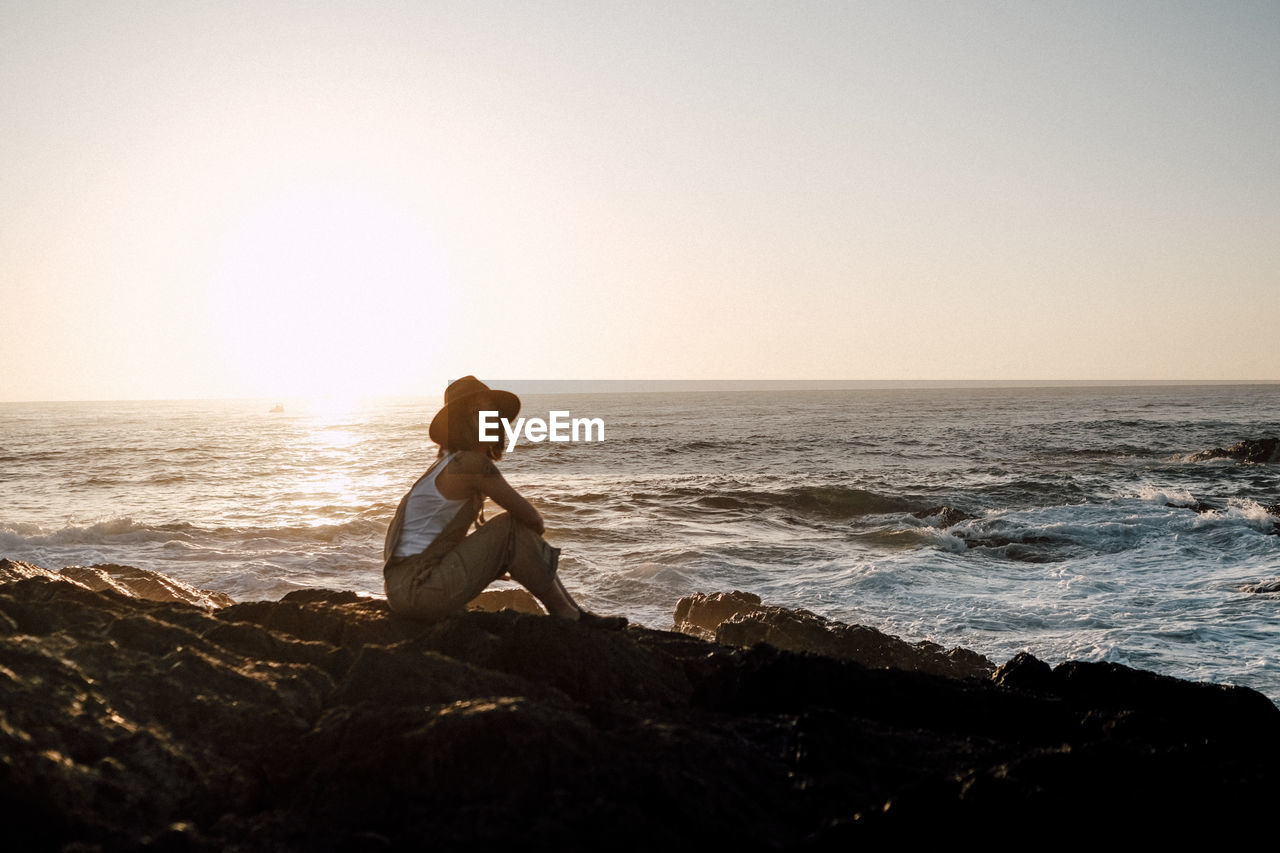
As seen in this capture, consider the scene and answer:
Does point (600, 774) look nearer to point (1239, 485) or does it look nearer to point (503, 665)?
point (503, 665)

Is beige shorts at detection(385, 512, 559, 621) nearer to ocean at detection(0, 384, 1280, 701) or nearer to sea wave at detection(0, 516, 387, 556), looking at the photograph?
ocean at detection(0, 384, 1280, 701)

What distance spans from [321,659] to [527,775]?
1.92m

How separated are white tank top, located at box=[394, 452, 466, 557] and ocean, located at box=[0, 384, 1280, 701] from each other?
474 centimetres

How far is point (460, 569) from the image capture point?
4926 mm

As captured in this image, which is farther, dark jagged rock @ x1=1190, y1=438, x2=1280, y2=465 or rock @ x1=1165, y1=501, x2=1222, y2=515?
dark jagged rock @ x1=1190, y1=438, x2=1280, y2=465

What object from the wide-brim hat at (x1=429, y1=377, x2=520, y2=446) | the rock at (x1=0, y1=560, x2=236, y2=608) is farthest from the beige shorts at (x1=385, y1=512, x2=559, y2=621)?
the rock at (x1=0, y1=560, x2=236, y2=608)

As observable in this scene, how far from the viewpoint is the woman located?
495 cm

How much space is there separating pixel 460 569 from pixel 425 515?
0.38m

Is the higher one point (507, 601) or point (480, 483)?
point (480, 483)

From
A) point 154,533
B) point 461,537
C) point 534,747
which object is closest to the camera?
point 534,747

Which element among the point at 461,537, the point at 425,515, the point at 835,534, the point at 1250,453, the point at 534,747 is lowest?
the point at 835,534

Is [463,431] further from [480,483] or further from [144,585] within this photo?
[144,585]

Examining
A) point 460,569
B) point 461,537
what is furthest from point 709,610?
point 460,569

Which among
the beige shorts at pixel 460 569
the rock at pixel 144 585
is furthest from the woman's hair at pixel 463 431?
the rock at pixel 144 585
